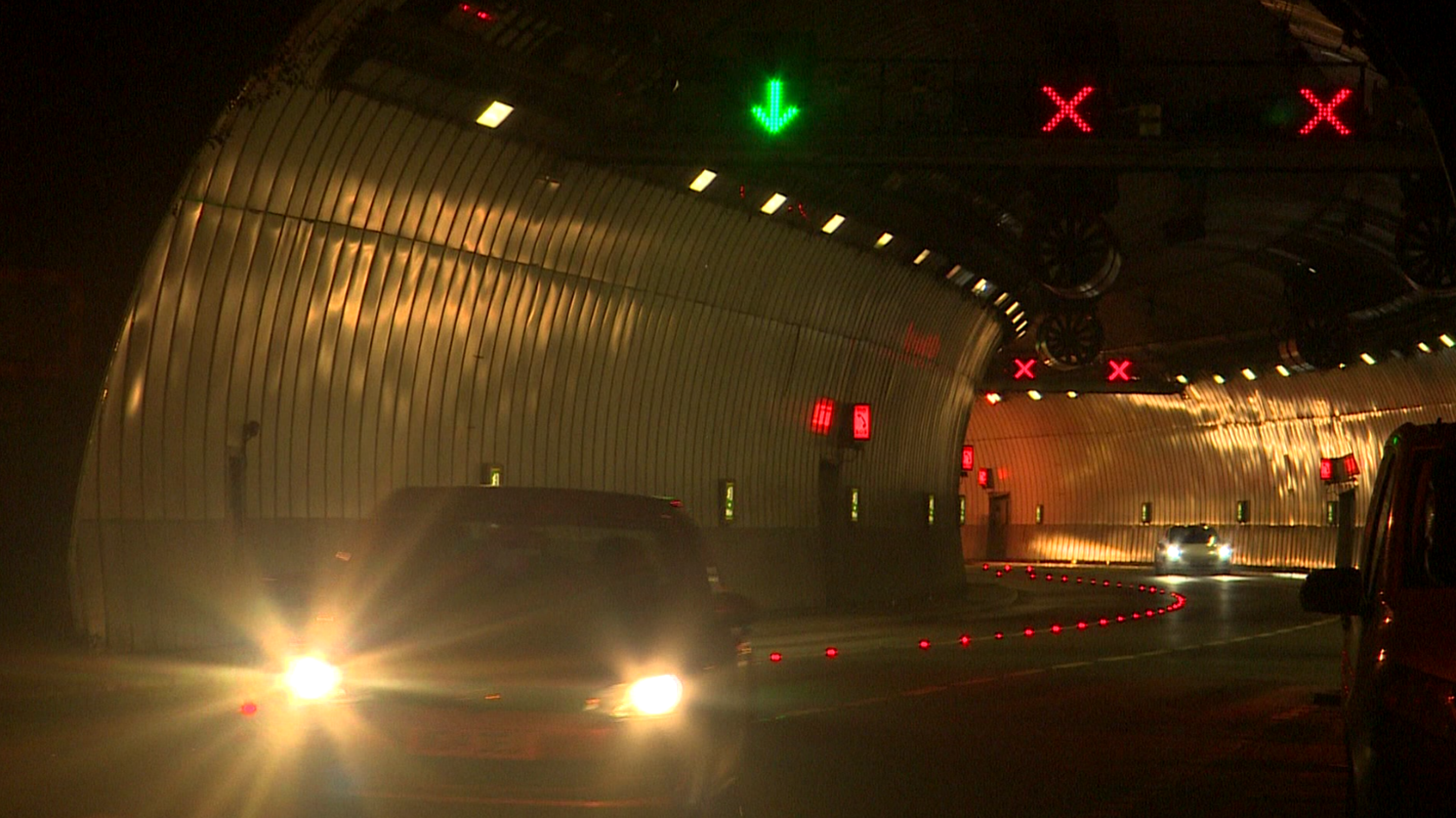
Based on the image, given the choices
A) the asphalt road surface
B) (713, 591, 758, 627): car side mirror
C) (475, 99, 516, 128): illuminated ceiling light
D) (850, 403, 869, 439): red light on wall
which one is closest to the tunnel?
(475, 99, 516, 128): illuminated ceiling light

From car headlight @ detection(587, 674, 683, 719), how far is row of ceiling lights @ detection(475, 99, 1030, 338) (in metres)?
12.2

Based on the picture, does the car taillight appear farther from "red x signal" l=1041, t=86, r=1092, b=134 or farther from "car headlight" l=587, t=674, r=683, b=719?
"red x signal" l=1041, t=86, r=1092, b=134

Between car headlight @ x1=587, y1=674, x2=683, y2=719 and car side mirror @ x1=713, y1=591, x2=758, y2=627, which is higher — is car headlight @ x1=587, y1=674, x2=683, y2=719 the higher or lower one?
the lower one

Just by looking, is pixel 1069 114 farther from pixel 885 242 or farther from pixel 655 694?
pixel 885 242

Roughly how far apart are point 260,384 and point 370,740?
1240cm

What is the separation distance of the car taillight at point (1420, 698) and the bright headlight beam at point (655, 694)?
305cm

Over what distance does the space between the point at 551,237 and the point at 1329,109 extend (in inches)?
356

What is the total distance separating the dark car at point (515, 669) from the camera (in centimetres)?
846

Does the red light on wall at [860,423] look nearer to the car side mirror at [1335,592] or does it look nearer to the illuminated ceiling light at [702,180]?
the illuminated ceiling light at [702,180]

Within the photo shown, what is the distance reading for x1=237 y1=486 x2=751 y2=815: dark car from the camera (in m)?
8.46

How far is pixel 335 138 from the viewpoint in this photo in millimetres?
19531

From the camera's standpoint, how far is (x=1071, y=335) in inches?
1575

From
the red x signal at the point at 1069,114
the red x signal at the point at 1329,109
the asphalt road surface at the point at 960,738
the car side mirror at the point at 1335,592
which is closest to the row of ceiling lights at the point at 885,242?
the red x signal at the point at 1069,114

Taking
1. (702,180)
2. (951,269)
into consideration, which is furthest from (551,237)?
(951,269)
